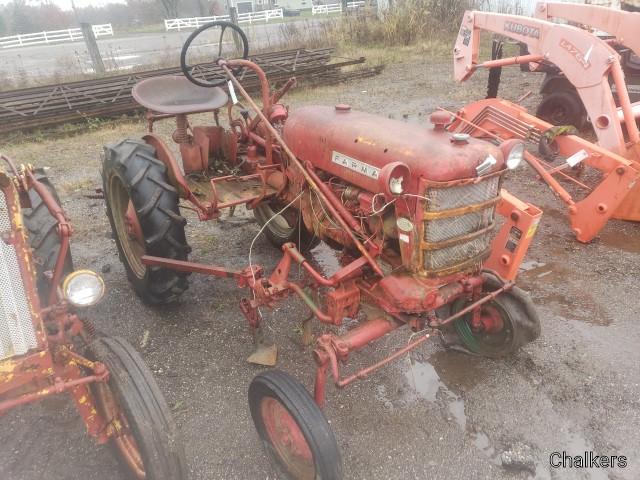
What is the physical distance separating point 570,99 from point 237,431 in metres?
5.71

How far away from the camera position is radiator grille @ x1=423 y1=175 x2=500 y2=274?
2107 millimetres

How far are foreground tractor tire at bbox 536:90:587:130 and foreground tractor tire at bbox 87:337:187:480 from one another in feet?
19.9

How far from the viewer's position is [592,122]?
162 inches

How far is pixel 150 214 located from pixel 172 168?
0.42 meters

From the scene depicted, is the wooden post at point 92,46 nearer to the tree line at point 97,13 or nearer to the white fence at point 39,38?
the white fence at point 39,38

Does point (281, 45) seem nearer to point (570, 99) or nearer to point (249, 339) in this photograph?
point (570, 99)

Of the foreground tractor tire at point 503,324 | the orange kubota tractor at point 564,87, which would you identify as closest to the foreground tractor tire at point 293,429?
the foreground tractor tire at point 503,324

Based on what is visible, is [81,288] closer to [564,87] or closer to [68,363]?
[68,363]

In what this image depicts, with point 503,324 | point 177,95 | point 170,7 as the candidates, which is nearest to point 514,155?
point 503,324

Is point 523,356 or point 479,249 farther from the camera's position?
point 523,356

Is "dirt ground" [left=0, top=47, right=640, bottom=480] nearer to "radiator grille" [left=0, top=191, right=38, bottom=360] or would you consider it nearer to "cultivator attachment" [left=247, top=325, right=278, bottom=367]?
"cultivator attachment" [left=247, top=325, right=278, bottom=367]

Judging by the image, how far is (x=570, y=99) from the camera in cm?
609

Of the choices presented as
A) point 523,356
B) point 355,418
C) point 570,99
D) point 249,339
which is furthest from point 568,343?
point 570,99

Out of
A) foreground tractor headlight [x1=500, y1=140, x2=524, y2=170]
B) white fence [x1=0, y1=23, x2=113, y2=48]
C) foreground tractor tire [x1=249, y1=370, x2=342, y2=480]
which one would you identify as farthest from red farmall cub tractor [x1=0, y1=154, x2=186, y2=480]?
white fence [x1=0, y1=23, x2=113, y2=48]
